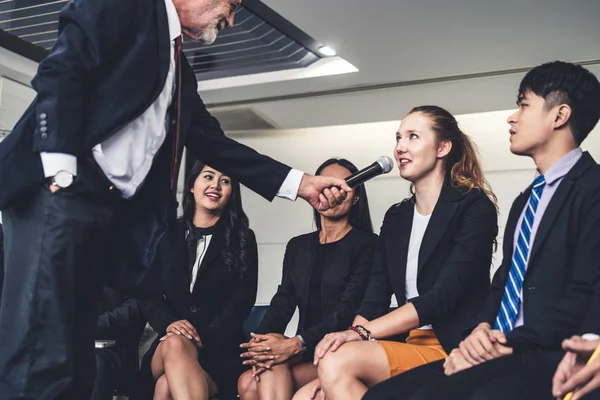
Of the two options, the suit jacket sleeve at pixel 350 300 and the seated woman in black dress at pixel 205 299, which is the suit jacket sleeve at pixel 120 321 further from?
the suit jacket sleeve at pixel 350 300

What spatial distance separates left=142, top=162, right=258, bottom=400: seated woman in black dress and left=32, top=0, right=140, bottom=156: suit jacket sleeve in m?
1.51

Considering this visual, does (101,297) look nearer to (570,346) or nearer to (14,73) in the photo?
(570,346)

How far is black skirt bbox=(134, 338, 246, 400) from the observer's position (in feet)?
10.9

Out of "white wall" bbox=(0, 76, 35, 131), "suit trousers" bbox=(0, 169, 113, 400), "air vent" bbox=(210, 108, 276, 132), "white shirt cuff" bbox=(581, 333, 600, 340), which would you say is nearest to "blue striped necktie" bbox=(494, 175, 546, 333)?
"white shirt cuff" bbox=(581, 333, 600, 340)

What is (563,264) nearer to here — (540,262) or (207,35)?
(540,262)

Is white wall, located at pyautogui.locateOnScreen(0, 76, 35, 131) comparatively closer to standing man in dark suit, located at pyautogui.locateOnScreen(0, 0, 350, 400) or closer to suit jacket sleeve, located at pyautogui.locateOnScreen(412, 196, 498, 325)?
standing man in dark suit, located at pyautogui.locateOnScreen(0, 0, 350, 400)

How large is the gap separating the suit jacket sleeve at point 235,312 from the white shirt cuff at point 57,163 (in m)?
1.69

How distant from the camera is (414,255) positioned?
9.05ft

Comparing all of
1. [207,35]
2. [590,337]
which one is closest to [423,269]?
[590,337]

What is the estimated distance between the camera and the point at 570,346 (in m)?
1.71

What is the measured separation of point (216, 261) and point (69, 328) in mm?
1725

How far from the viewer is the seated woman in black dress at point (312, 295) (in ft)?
9.46

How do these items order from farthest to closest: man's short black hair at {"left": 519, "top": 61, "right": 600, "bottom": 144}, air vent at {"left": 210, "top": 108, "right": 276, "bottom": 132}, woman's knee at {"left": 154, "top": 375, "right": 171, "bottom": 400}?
air vent at {"left": 210, "top": 108, "right": 276, "bottom": 132} → woman's knee at {"left": 154, "top": 375, "right": 171, "bottom": 400} → man's short black hair at {"left": 519, "top": 61, "right": 600, "bottom": 144}

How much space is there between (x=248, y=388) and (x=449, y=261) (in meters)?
0.97
